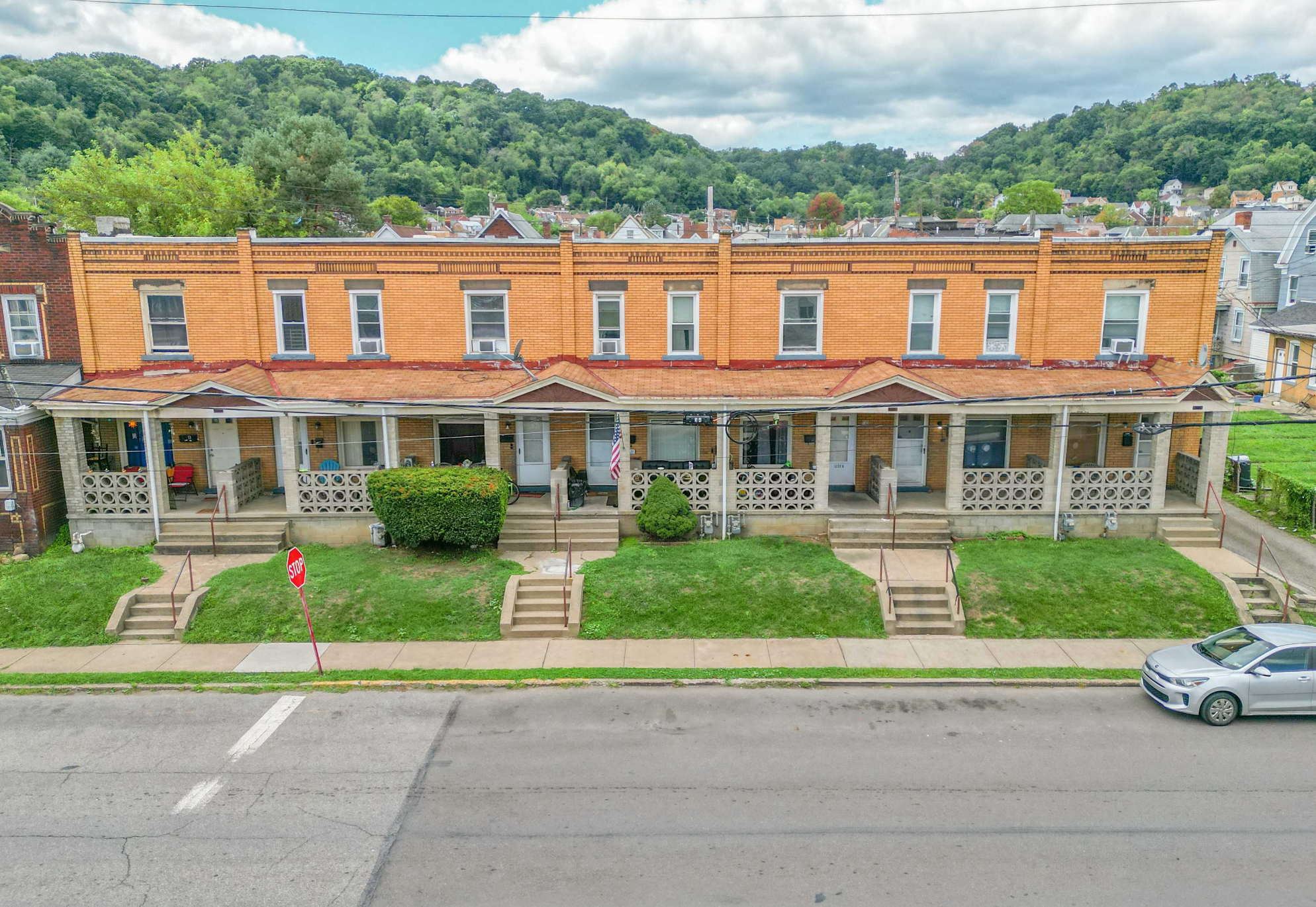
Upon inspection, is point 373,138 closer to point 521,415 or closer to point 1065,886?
point 521,415

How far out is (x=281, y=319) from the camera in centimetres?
2264

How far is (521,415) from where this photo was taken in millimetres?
20406

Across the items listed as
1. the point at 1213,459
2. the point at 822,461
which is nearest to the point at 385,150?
the point at 822,461

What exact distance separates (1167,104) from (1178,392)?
227m

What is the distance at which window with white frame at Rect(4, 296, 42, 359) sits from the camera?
22.0 metres

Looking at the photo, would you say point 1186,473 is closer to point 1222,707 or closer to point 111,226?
point 1222,707

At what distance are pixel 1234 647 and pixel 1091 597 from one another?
144 inches

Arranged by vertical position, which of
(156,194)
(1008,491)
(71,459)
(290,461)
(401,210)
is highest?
(401,210)

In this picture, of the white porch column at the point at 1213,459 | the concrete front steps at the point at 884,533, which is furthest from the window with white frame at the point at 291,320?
the white porch column at the point at 1213,459

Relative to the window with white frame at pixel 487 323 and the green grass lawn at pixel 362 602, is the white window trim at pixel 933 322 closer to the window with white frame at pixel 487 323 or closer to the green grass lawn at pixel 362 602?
the window with white frame at pixel 487 323

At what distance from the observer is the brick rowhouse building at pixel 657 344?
21.5 metres

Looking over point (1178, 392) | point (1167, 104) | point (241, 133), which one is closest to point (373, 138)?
point (241, 133)

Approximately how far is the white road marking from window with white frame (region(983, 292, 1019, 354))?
18983 millimetres

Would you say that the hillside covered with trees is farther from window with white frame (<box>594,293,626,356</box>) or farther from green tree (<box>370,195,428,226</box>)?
window with white frame (<box>594,293,626,356</box>)
